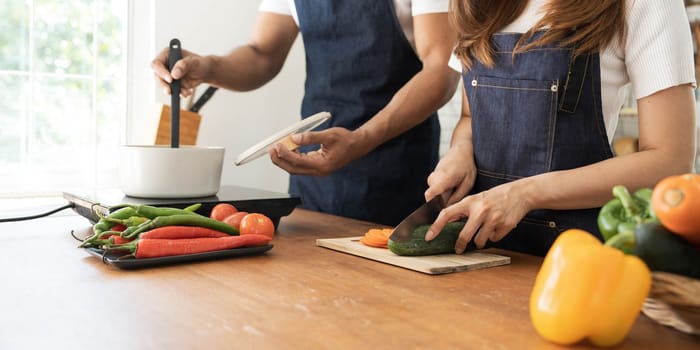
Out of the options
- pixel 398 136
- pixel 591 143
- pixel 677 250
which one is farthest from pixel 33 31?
pixel 677 250

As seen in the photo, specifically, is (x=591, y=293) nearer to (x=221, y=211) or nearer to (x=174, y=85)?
(x=221, y=211)

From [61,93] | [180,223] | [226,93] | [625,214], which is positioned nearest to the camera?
[625,214]

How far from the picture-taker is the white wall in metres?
2.98

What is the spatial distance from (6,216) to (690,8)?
2763mm

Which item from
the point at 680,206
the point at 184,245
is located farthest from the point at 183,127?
the point at 680,206

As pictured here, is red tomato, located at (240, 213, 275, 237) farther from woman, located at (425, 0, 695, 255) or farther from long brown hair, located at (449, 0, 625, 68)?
long brown hair, located at (449, 0, 625, 68)

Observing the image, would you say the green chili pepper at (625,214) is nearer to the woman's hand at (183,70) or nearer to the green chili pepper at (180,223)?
the green chili pepper at (180,223)

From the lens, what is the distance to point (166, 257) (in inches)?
→ 47.8

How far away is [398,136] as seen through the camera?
2.09 m

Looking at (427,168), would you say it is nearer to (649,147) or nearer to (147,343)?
(649,147)

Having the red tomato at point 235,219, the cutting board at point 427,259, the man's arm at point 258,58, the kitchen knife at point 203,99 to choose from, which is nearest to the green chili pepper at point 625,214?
the cutting board at point 427,259

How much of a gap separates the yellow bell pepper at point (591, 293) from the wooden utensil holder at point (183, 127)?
1998 mm

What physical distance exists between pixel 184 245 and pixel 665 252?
0.80 metres

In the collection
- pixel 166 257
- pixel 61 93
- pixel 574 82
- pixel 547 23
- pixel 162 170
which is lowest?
pixel 166 257
